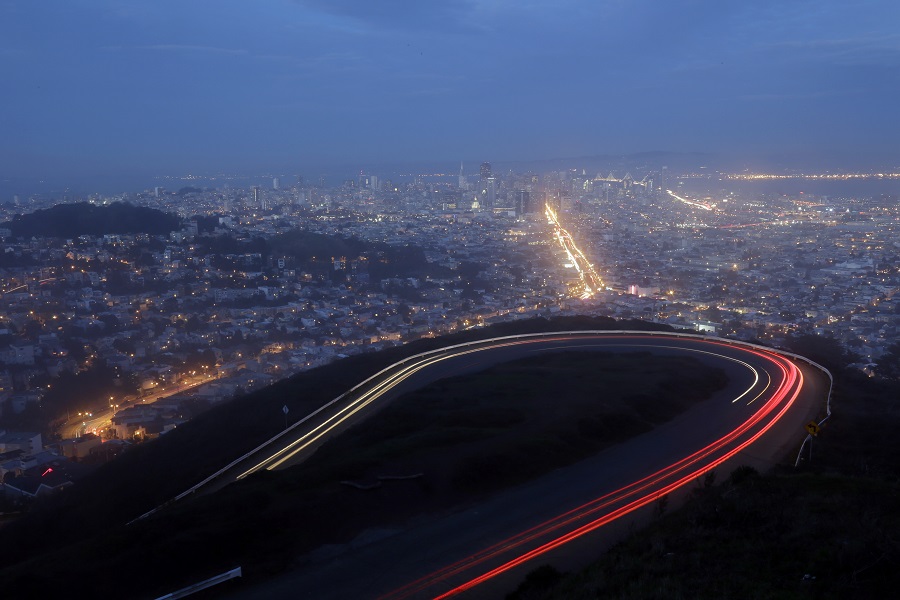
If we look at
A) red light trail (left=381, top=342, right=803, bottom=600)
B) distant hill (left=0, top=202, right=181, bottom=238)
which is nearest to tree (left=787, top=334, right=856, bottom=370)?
red light trail (left=381, top=342, right=803, bottom=600)

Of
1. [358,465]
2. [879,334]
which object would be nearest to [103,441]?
[358,465]

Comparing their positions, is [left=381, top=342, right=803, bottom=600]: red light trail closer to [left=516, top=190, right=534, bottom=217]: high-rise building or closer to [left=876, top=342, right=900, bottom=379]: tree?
[left=876, top=342, right=900, bottom=379]: tree

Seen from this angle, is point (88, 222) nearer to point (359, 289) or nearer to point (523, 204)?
point (359, 289)

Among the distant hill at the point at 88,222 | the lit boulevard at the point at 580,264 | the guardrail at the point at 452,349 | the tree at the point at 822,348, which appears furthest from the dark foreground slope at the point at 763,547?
the distant hill at the point at 88,222

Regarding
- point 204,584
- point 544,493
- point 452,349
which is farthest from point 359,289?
point 204,584

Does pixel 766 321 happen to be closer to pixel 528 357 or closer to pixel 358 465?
pixel 528 357

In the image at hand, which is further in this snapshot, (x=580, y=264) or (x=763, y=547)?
(x=580, y=264)
